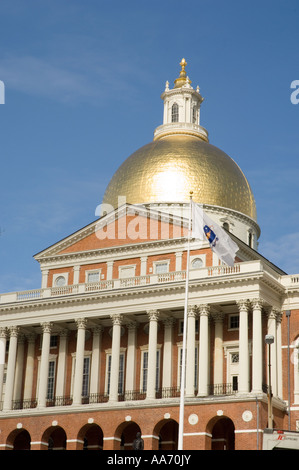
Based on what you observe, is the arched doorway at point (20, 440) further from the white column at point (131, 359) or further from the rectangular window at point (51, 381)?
the white column at point (131, 359)

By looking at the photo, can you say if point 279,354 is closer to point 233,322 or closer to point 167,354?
point 233,322

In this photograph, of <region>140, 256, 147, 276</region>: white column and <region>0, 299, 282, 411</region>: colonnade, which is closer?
<region>0, 299, 282, 411</region>: colonnade

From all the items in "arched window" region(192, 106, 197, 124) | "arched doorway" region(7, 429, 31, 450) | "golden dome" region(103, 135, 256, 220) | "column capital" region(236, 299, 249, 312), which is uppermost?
"arched window" region(192, 106, 197, 124)

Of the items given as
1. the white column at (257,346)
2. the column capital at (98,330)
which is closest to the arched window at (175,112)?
the column capital at (98,330)

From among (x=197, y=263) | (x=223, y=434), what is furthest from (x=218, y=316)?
(x=223, y=434)

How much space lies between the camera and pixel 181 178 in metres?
74.7

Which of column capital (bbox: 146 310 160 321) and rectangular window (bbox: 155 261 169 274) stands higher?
rectangular window (bbox: 155 261 169 274)

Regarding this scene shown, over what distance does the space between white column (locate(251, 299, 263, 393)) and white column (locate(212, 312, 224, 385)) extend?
3612mm

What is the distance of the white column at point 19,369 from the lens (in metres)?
69.9

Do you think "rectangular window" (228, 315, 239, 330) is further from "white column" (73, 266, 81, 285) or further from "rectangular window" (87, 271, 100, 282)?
"white column" (73, 266, 81, 285)

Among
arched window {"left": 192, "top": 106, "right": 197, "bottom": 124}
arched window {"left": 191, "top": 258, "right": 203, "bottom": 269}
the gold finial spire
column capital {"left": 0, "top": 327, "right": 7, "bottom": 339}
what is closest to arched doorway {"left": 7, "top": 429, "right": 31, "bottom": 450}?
column capital {"left": 0, "top": 327, "right": 7, "bottom": 339}

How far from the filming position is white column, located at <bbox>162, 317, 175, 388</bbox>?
6375 centimetres

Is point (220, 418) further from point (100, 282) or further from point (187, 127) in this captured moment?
point (187, 127)

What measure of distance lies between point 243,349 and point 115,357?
9.70 m
